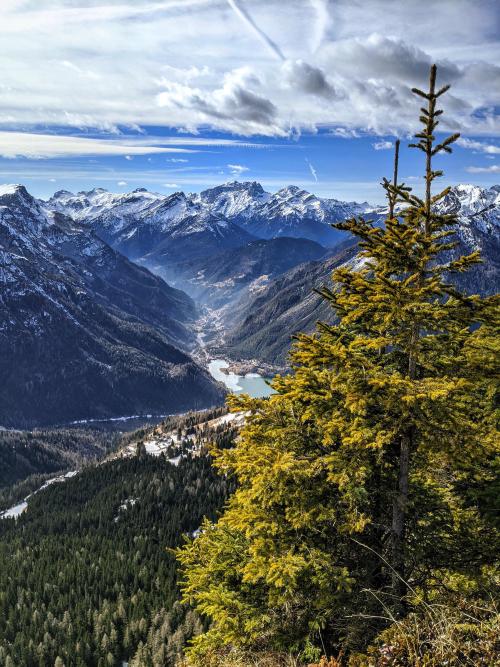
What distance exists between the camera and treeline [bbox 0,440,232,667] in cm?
11819

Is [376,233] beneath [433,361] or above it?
above

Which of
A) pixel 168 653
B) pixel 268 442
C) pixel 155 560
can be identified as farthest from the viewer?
pixel 155 560

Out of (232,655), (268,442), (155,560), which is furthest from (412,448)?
(155,560)

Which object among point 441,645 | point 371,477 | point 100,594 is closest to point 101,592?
point 100,594

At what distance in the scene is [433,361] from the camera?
1706cm

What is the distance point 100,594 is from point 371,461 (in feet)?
480

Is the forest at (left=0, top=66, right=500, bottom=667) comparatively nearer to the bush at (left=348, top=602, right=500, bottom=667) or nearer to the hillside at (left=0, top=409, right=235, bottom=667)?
the bush at (left=348, top=602, right=500, bottom=667)

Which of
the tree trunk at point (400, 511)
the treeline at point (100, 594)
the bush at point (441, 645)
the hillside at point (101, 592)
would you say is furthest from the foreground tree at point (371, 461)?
the hillside at point (101, 592)

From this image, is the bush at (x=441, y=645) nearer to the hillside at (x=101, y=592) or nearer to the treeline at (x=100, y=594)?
the treeline at (x=100, y=594)

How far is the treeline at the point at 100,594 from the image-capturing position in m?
118

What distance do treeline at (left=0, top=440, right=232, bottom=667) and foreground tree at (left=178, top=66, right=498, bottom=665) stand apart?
297 feet

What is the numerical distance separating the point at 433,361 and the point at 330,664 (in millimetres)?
9936

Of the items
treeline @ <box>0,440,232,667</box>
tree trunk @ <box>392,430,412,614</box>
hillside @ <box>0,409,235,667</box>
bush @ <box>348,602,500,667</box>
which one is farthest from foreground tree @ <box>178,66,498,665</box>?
hillside @ <box>0,409,235,667</box>

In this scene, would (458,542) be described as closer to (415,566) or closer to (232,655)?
(415,566)
